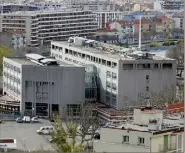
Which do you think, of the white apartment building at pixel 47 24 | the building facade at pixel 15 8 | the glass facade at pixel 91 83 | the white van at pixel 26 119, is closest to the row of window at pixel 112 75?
the glass facade at pixel 91 83

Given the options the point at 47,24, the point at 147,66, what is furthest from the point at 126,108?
the point at 47,24

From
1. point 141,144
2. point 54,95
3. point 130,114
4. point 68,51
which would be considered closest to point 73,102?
point 54,95

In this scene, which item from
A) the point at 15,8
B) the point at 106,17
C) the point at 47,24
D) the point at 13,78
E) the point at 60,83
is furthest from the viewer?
the point at 106,17

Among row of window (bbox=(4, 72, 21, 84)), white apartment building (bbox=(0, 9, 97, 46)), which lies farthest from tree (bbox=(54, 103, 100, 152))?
white apartment building (bbox=(0, 9, 97, 46))

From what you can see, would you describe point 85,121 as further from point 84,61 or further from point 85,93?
point 84,61

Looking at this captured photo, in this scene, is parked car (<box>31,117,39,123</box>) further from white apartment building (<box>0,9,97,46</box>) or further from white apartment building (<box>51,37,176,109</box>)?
white apartment building (<box>0,9,97,46</box>)

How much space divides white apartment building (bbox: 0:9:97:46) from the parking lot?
7.85 metres

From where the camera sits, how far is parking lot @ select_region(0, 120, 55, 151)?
20.7 feet

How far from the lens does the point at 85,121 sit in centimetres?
660

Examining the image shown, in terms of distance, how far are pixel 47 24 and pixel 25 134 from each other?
939cm

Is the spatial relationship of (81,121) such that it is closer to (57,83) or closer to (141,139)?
(57,83)

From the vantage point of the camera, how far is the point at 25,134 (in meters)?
6.91

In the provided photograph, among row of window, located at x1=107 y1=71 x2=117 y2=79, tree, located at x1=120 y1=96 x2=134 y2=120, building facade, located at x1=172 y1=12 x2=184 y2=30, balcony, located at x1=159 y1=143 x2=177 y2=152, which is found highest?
balcony, located at x1=159 y1=143 x2=177 y2=152

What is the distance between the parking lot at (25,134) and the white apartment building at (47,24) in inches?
309
